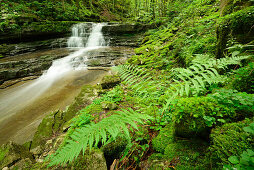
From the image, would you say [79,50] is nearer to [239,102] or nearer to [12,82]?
[12,82]

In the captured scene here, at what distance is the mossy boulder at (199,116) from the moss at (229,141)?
0.08m

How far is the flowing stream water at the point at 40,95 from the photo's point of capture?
3959mm

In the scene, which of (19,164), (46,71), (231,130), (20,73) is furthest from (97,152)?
(20,73)

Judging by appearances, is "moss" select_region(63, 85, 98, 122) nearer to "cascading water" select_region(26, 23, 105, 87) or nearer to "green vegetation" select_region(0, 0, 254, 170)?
"green vegetation" select_region(0, 0, 254, 170)

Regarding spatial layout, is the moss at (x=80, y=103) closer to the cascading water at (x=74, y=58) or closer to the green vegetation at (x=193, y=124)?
the green vegetation at (x=193, y=124)

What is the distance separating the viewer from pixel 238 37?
2.10 m

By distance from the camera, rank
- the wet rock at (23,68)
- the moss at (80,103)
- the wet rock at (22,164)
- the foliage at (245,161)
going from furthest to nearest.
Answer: the wet rock at (23,68) → the moss at (80,103) → the wet rock at (22,164) → the foliage at (245,161)

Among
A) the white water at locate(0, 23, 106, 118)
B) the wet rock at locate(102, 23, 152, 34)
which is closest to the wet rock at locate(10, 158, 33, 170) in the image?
the white water at locate(0, 23, 106, 118)

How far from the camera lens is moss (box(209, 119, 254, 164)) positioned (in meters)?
0.82

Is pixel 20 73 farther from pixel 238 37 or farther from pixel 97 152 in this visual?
pixel 238 37

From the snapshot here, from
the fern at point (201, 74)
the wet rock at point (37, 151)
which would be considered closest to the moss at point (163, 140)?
the fern at point (201, 74)

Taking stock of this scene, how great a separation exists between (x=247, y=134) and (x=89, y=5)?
965 inches

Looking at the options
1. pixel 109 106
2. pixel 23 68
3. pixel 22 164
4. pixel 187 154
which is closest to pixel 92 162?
pixel 187 154

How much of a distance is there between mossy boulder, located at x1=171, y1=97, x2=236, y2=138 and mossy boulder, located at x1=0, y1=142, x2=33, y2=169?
3355 mm
